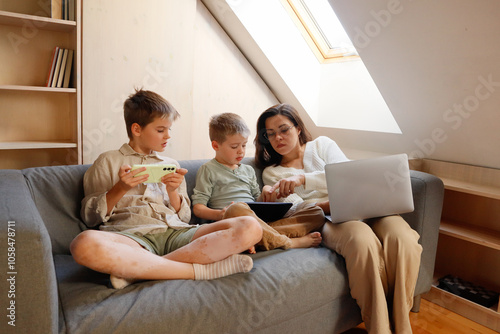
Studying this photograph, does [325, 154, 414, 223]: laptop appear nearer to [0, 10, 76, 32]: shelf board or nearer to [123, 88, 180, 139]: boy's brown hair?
[123, 88, 180, 139]: boy's brown hair

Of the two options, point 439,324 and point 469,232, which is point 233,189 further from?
point 469,232

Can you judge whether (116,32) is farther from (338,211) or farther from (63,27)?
(338,211)

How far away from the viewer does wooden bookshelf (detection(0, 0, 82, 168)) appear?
7.45 ft

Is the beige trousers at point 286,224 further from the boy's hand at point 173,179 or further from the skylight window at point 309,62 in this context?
the skylight window at point 309,62

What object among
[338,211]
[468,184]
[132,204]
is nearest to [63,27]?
[132,204]

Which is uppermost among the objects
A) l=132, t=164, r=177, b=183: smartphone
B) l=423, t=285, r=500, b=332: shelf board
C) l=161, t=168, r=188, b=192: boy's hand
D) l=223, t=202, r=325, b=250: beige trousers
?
l=132, t=164, r=177, b=183: smartphone

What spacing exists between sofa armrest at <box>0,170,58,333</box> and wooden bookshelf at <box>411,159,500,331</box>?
1.79m

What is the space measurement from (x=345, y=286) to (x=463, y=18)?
3.99ft

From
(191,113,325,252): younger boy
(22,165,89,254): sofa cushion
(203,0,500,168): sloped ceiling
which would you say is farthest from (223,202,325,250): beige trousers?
(203,0,500,168): sloped ceiling

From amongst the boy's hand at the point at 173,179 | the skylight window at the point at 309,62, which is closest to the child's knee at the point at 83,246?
the boy's hand at the point at 173,179

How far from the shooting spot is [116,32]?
2354 millimetres

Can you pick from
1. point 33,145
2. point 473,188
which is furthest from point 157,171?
point 473,188

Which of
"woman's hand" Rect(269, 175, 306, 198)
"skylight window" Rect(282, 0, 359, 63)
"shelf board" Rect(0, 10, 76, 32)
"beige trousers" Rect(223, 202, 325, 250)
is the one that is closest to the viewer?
"beige trousers" Rect(223, 202, 325, 250)

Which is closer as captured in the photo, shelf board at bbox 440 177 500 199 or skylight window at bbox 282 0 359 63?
shelf board at bbox 440 177 500 199
